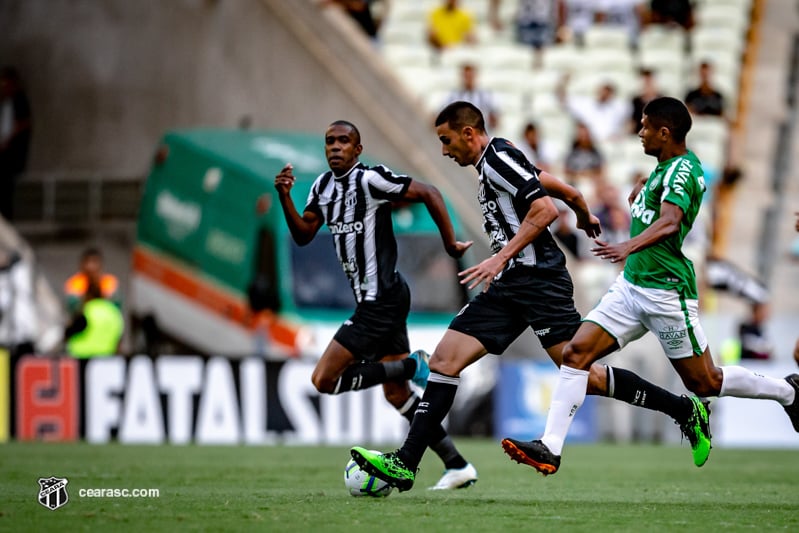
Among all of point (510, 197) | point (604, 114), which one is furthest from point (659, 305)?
→ point (604, 114)

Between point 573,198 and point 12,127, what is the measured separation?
15190 millimetres

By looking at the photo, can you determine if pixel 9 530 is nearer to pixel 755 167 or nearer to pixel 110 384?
pixel 110 384

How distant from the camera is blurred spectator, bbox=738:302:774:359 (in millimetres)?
18812

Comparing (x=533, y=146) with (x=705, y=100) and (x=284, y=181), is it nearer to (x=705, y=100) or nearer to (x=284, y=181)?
(x=705, y=100)

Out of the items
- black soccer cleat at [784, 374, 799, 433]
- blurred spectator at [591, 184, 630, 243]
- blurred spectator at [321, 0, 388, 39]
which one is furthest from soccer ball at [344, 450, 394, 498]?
blurred spectator at [321, 0, 388, 39]

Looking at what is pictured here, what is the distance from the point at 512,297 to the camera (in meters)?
8.91

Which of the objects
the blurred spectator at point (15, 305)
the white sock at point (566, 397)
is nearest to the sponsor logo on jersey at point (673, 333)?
the white sock at point (566, 397)

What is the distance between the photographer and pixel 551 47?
78.0 ft

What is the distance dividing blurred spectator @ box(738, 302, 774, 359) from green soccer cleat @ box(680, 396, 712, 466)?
10.1m

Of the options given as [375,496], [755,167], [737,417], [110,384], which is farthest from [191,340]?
[375,496]

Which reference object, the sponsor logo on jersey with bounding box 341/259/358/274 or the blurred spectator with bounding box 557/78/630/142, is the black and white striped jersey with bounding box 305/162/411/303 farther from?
the blurred spectator with bounding box 557/78/630/142

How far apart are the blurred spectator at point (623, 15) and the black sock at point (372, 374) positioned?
15.2m

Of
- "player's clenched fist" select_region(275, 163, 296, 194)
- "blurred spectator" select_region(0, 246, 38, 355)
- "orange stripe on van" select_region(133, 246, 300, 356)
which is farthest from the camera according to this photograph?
"blurred spectator" select_region(0, 246, 38, 355)

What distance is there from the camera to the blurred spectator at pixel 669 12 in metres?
23.9
